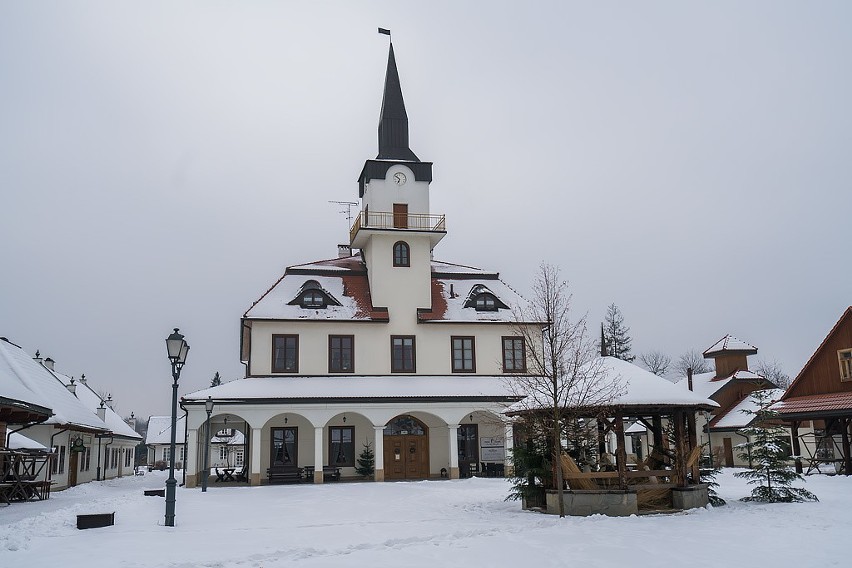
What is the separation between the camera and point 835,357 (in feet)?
96.4

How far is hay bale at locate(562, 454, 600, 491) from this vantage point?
17188mm

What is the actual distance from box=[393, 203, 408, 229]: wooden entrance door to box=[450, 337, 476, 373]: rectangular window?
5.68 m

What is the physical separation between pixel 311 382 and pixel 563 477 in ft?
54.3

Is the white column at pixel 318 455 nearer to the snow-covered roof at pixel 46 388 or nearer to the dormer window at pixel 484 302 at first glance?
the snow-covered roof at pixel 46 388

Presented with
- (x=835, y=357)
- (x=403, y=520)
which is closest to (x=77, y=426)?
(x=403, y=520)

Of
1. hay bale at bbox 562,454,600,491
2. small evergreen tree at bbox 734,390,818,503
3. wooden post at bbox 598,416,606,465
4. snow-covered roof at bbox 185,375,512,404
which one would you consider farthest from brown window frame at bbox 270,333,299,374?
small evergreen tree at bbox 734,390,818,503

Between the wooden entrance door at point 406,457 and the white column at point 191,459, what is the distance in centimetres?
783

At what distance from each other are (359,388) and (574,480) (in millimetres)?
15421

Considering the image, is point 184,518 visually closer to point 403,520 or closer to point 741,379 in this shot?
point 403,520

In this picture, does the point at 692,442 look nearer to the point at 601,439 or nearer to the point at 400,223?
the point at 601,439

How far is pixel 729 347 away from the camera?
47.6m

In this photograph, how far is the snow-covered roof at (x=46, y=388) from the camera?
25578 mm

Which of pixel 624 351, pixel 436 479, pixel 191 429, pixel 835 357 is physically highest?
pixel 624 351

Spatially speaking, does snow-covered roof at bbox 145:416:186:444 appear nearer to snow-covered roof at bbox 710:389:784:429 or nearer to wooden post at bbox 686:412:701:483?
snow-covered roof at bbox 710:389:784:429
